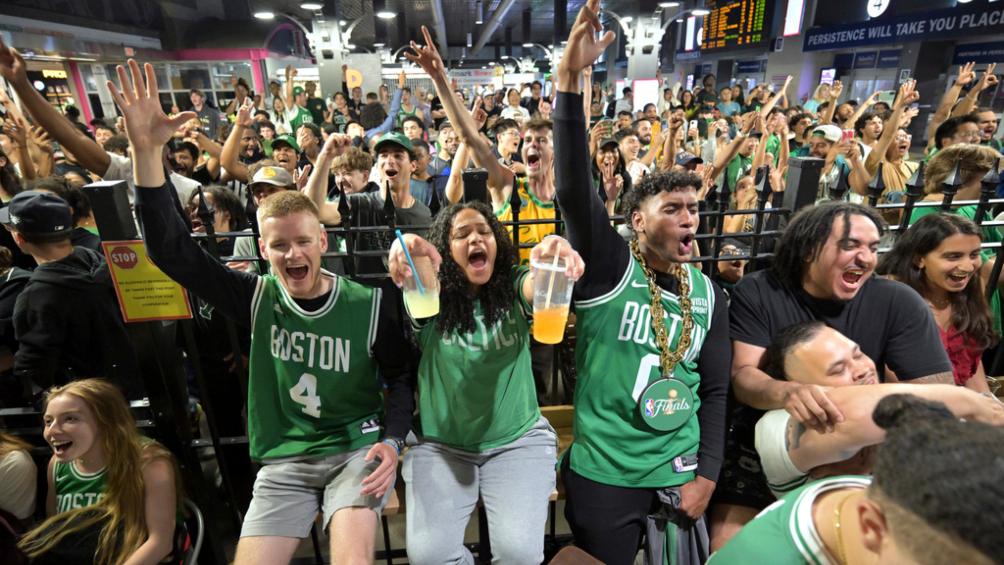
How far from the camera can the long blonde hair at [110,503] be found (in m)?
1.92

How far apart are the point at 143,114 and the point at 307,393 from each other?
1.11m

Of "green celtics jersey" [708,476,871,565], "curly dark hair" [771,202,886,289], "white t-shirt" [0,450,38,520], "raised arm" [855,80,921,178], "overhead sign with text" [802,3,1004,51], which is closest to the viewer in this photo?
"green celtics jersey" [708,476,871,565]

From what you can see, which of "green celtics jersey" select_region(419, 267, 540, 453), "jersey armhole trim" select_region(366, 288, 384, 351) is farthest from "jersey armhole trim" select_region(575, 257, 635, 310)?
"jersey armhole trim" select_region(366, 288, 384, 351)

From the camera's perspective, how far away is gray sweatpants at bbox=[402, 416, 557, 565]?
1.80 m

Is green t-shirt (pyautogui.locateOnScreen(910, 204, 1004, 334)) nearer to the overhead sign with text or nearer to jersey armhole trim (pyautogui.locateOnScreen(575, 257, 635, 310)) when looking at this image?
jersey armhole trim (pyautogui.locateOnScreen(575, 257, 635, 310))

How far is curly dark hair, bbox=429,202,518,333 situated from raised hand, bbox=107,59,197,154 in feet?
3.21

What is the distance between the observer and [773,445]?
1611mm

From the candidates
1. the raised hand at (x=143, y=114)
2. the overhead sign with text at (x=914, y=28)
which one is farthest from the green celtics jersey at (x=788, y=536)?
the overhead sign with text at (x=914, y=28)

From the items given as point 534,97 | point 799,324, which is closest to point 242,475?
point 799,324

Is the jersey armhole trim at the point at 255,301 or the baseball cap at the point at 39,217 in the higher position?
the baseball cap at the point at 39,217

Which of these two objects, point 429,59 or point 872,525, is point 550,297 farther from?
point 429,59

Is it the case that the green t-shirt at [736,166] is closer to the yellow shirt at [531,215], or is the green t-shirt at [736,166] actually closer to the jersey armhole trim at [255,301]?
the yellow shirt at [531,215]

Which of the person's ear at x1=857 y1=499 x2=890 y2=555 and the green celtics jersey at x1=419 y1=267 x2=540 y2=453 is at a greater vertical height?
the person's ear at x1=857 y1=499 x2=890 y2=555

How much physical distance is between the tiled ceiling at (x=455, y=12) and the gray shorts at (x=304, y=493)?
12.0 metres
